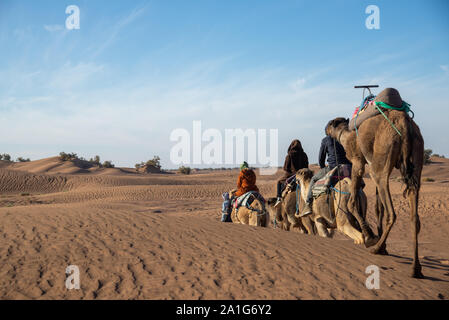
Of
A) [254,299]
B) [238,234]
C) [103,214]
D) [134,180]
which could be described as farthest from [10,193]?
[254,299]

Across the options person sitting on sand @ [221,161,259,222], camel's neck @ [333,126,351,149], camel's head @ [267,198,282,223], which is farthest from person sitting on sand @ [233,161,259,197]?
camel's neck @ [333,126,351,149]

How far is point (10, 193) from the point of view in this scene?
99.2 feet

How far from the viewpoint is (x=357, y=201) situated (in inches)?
244

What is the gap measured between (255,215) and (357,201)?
11.2 feet

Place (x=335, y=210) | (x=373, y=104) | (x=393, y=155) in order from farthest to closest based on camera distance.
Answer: (x=335, y=210), (x=373, y=104), (x=393, y=155)

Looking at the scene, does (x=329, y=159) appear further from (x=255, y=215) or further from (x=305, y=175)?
(x=255, y=215)

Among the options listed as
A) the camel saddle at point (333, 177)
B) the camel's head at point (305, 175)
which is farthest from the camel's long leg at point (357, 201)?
the camel's head at point (305, 175)

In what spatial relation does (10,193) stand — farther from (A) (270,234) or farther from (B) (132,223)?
(A) (270,234)

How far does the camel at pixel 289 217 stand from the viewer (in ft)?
26.9

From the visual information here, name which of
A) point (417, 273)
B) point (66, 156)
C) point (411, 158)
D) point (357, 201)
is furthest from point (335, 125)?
point (66, 156)

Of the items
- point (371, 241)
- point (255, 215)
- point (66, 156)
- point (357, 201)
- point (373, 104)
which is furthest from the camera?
point (66, 156)

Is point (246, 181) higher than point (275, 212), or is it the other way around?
point (246, 181)

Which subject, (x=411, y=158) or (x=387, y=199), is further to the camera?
(x=387, y=199)
